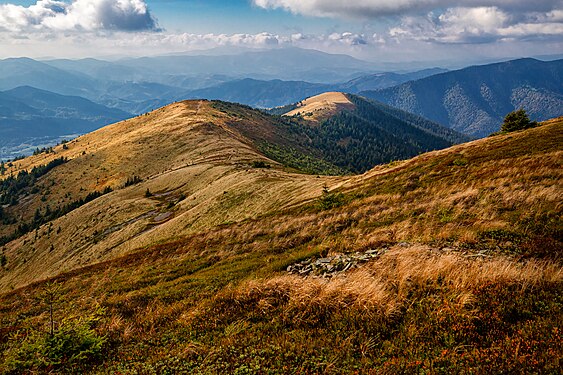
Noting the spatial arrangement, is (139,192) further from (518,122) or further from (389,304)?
(389,304)

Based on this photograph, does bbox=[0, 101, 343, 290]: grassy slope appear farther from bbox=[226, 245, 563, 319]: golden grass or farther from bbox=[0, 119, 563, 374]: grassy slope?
bbox=[226, 245, 563, 319]: golden grass

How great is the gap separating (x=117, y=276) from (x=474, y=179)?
29891 millimetres

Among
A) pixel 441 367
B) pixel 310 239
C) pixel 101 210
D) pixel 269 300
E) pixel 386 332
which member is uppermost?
pixel 441 367

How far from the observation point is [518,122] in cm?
4741

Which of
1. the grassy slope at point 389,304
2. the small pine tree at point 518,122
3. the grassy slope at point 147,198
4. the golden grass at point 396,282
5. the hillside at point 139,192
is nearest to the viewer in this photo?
the grassy slope at point 389,304

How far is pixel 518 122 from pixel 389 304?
2055 inches

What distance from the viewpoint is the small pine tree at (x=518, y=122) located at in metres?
46.6

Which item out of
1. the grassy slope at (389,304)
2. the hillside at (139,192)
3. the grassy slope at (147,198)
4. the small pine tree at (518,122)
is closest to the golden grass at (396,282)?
the grassy slope at (389,304)

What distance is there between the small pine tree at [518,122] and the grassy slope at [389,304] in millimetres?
31143

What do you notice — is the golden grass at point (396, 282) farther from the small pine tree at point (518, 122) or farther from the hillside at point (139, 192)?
the small pine tree at point (518, 122)

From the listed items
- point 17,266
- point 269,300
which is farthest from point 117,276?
point 17,266

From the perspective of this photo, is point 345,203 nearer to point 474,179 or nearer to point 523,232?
point 474,179

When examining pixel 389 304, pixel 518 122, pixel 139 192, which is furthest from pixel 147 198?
pixel 389 304

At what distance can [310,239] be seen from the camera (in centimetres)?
2134
